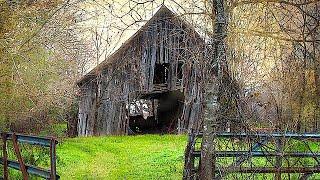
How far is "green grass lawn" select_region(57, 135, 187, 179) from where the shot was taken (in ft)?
47.1

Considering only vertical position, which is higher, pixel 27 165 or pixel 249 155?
pixel 249 155

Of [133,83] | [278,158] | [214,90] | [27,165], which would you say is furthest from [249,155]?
[133,83]

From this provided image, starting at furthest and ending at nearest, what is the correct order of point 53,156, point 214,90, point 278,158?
point 278,158, point 53,156, point 214,90

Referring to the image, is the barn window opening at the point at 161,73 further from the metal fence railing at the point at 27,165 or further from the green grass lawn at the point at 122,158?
the metal fence railing at the point at 27,165

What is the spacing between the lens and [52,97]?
2108 centimetres

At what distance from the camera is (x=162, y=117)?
3228cm

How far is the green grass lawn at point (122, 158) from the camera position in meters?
14.3

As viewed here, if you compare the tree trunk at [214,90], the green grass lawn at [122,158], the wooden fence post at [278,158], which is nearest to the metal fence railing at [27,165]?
the tree trunk at [214,90]

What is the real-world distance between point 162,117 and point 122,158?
14.4 m

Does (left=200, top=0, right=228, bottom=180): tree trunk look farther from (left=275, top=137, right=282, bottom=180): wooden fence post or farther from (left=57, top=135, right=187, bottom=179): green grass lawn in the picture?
(left=57, top=135, right=187, bottom=179): green grass lawn

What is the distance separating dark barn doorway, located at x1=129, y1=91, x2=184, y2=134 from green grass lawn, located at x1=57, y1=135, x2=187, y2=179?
4.19 metres

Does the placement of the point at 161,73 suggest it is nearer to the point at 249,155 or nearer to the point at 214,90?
the point at 249,155

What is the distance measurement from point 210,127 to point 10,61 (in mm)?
5781

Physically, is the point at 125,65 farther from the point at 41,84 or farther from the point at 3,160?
the point at 3,160
